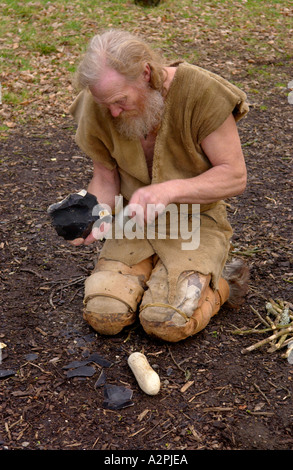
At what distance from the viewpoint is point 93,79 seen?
107 inches

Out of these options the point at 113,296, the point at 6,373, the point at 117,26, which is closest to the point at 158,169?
the point at 113,296

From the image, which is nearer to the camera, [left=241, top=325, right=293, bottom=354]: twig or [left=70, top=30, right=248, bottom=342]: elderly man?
[left=70, top=30, right=248, bottom=342]: elderly man

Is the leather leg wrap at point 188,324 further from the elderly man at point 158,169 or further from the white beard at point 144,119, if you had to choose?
the white beard at point 144,119

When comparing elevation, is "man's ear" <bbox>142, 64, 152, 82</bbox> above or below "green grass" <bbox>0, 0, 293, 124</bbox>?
above

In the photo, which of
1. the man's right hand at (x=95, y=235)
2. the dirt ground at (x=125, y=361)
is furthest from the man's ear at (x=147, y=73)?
the dirt ground at (x=125, y=361)

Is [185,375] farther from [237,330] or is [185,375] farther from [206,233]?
[206,233]

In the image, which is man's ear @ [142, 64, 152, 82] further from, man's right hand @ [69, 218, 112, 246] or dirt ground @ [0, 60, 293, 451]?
dirt ground @ [0, 60, 293, 451]

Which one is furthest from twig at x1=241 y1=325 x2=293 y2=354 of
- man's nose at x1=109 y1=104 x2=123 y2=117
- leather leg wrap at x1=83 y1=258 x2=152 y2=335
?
man's nose at x1=109 y1=104 x2=123 y2=117

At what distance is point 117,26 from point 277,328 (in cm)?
579

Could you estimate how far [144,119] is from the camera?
2.90 m

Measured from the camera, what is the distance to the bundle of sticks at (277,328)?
116 inches

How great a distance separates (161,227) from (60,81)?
384cm

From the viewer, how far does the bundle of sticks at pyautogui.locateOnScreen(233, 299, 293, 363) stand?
2936 millimetres

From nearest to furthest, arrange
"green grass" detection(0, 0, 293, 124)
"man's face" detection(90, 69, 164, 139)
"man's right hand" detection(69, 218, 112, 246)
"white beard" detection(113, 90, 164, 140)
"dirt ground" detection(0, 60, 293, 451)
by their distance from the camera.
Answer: "dirt ground" detection(0, 60, 293, 451) < "man's face" detection(90, 69, 164, 139) < "white beard" detection(113, 90, 164, 140) < "man's right hand" detection(69, 218, 112, 246) < "green grass" detection(0, 0, 293, 124)
